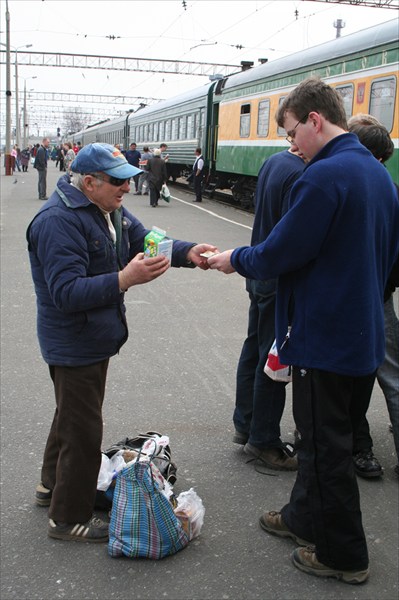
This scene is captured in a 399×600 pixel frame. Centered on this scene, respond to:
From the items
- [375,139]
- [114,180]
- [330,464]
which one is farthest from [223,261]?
[375,139]

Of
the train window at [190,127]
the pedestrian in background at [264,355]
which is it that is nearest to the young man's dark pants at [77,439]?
the pedestrian in background at [264,355]

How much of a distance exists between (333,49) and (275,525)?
11.1 m

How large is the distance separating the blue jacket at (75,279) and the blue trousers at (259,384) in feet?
3.24

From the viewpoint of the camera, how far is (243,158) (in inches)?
701

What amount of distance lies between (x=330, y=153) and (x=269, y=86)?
13.8 m

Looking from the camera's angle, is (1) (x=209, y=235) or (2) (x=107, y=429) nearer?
(2) (x=107, y=429)

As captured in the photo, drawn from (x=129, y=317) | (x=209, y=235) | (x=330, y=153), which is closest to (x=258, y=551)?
(x=330, y=153)

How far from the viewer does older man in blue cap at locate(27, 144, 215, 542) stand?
2.82 metres

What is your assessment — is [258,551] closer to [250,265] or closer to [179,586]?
[179,586]

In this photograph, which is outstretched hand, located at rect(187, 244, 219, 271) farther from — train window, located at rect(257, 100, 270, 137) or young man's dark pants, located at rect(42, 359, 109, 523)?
train window, located at rect(257, 100, 270, 137)

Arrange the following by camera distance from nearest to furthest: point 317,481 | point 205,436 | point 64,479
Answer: point 317,481, point 64,479, point 205,436

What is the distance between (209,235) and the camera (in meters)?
13.6

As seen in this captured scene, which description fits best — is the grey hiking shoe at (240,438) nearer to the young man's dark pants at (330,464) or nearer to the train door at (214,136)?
the young man's dark pants at (330,464)

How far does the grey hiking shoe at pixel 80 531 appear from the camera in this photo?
315 cm
